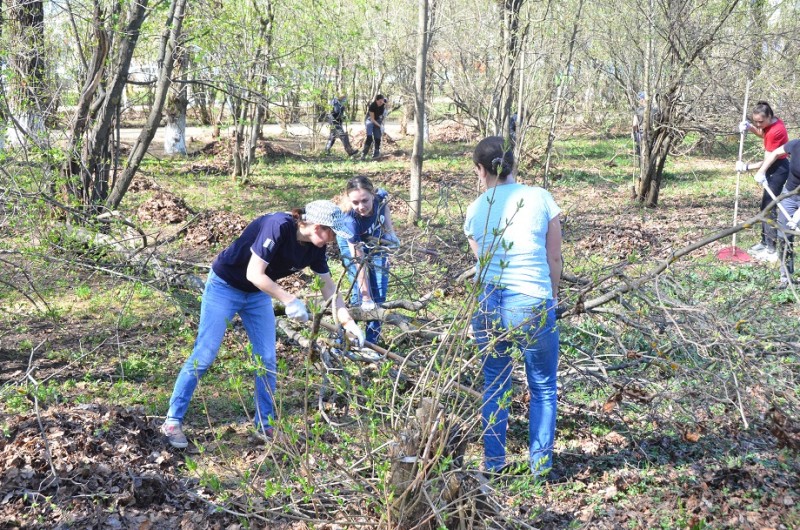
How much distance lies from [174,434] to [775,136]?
24.2 ft

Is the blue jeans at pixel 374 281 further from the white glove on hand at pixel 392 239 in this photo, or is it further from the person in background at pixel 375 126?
the person in background at pixel 375 126

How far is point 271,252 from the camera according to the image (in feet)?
13.2

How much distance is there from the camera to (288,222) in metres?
4.05

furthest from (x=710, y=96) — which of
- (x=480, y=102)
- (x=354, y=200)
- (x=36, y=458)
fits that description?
(x=36, y=458)

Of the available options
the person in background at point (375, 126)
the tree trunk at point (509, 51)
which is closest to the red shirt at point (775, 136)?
the tree trunk at point (509, 51)

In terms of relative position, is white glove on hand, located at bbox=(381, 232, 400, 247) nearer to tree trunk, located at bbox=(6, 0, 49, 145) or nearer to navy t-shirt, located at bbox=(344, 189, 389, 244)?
navy t-shirt, located at bbox=(344, 189, 389, 244)

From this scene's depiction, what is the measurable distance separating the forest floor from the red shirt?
6.25 feet

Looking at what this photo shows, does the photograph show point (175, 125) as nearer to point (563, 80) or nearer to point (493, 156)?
point (563, 80)

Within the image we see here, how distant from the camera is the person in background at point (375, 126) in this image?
17.5 meters

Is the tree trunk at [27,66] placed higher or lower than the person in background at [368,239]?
higher

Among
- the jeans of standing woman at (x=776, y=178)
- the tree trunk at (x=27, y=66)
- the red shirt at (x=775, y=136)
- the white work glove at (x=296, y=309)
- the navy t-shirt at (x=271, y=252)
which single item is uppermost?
the tree trunk at (x=27, y=66)

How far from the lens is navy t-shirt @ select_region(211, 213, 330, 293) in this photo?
13.2ft

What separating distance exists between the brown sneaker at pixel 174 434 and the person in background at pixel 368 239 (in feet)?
5.09

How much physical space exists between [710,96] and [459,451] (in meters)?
9.71
